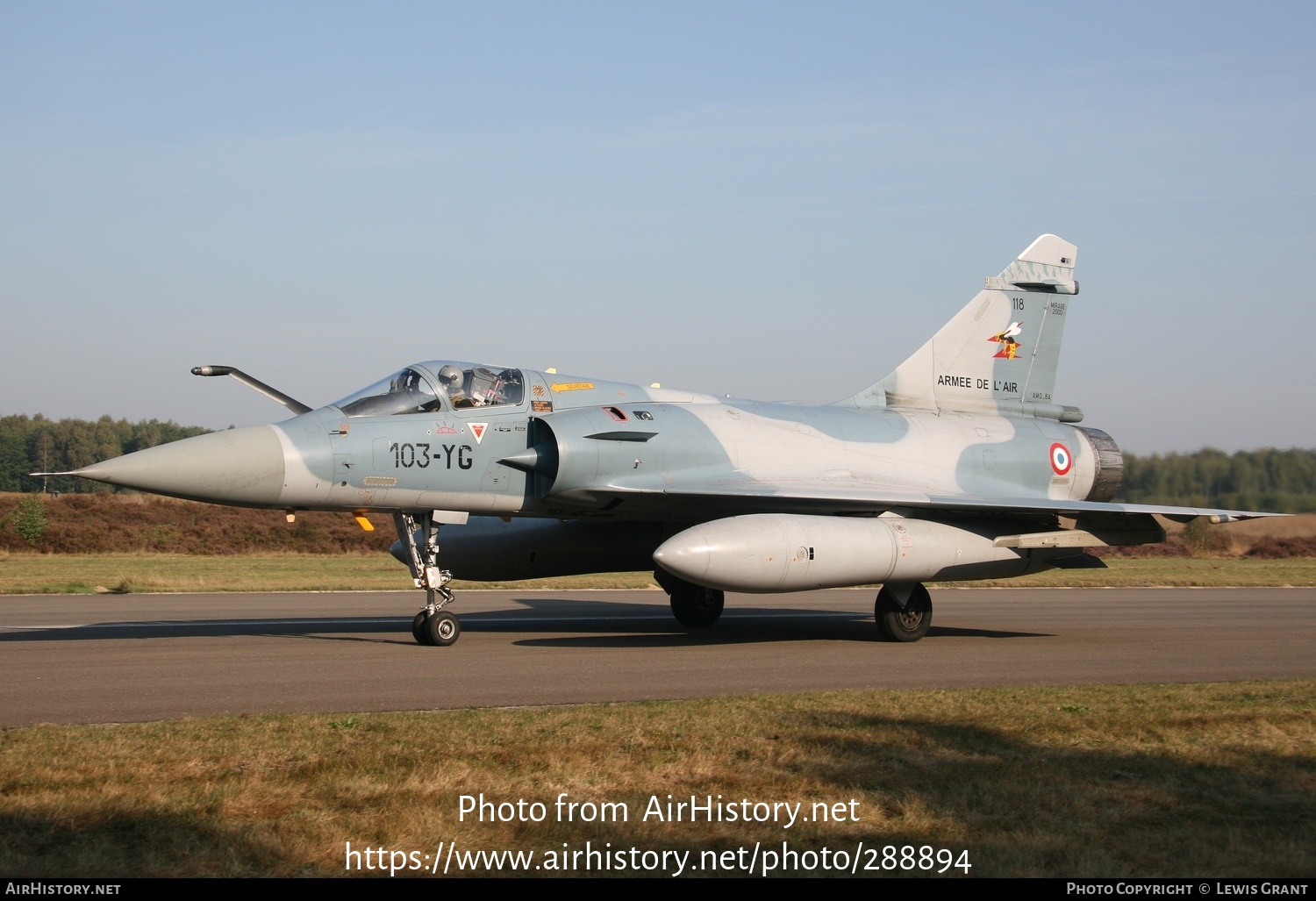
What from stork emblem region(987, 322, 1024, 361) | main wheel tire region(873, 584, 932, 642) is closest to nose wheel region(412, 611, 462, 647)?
main wheel tire region(873, 584, 932, 642)

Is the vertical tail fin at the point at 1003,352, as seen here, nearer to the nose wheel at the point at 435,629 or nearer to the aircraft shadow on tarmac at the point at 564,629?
the aircraft shadow on tarmac at the point at 564,629

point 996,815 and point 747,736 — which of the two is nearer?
point 996,815

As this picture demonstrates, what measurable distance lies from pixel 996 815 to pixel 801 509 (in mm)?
8258

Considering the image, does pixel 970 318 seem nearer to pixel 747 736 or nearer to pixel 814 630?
pixel 814 630

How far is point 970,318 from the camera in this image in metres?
16.6

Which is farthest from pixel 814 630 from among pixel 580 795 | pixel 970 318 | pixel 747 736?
pixel 580 795

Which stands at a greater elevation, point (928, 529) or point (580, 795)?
point (928, 529)

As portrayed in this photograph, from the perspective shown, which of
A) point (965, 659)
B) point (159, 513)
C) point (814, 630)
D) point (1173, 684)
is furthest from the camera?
point (159, 513)

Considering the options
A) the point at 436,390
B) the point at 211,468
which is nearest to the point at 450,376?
the point at 436,390

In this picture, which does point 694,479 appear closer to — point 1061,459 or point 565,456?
point 565,456

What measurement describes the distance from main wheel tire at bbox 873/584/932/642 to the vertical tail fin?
3.38 metres

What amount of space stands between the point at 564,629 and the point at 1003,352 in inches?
285

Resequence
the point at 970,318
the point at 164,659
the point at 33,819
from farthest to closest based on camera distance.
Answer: the point at 970,318, the point at 164,659, the point at 33,819

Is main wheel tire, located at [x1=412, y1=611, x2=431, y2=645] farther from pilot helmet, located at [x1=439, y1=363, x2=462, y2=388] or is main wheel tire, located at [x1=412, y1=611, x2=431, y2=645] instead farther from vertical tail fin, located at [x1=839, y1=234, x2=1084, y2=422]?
vertical tail fin, located at [x1=839, y1=234, x2=1084, y2=422]
